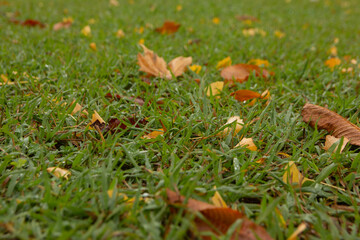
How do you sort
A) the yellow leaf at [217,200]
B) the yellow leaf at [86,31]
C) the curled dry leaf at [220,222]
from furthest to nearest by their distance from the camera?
the yellow leaf at [86,31], the yellow leaf at [217,200], the curled dry leaf at [220,222]

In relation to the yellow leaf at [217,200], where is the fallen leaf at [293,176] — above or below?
below

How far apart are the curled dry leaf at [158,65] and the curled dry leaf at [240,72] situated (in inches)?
10.4

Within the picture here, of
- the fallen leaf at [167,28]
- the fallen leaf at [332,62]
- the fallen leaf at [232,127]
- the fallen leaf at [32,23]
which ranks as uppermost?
the fallen leaf at [32,23]

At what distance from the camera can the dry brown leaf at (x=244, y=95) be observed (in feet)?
5.06

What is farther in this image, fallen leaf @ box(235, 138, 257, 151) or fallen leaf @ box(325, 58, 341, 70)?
fallen leaf @ box(325, 58, 341, 70)

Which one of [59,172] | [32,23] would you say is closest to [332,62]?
[59,172]

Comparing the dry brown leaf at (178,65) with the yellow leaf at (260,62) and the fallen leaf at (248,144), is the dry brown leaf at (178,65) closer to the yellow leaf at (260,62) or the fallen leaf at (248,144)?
the yellow leaf at (260,62)

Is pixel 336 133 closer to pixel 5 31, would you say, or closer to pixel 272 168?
pixel 272 168

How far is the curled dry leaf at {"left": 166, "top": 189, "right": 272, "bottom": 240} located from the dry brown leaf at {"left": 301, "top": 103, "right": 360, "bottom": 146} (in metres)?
0.67

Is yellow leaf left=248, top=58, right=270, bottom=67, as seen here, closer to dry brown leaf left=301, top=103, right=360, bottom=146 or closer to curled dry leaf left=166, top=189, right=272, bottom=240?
dry brown leaf left=301, top=103, right=360, bottom=146

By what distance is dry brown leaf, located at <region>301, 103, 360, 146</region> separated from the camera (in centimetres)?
125

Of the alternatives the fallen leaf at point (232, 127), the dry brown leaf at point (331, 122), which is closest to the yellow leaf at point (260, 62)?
the dry brown leaf at point (331, 122)

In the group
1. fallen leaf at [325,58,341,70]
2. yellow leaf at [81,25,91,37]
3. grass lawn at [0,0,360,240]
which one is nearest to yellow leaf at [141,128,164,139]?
grass lawn at [0,0,360,240]

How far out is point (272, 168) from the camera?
3.68 feet
